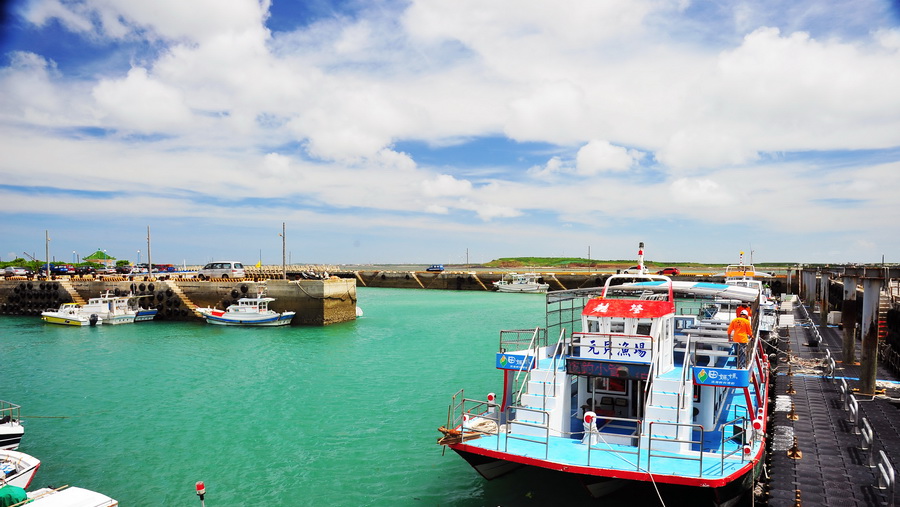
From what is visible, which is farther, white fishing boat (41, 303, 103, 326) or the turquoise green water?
white fishing boat (41, 303, 103, 326)

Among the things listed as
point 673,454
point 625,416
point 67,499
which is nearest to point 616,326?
point 625,416

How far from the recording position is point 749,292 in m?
17.8

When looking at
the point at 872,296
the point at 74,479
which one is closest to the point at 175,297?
the point at 74,479

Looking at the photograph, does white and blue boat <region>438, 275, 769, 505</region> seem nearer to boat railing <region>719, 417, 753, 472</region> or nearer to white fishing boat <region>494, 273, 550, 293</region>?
boat railing <region>719, 417, 753, 472</region>

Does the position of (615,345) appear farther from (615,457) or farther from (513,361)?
(513,361)

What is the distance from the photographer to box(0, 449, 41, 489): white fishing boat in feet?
46.6

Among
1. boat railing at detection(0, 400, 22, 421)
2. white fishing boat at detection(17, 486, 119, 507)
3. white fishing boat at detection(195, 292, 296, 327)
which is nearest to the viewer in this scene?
white fishing boat at detection(17, 486, 119, 507)

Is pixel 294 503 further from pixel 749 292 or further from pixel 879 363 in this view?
pixel 879 363

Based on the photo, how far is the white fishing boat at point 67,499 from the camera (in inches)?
477

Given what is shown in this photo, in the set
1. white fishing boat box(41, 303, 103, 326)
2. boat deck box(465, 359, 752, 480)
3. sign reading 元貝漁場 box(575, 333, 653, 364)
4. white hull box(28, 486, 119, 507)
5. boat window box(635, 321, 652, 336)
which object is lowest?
white fishing boat box(41, 303, 103, 326)

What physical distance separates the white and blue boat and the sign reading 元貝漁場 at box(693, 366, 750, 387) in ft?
0.07

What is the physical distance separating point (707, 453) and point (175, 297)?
191ft

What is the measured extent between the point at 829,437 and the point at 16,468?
22.4 meters

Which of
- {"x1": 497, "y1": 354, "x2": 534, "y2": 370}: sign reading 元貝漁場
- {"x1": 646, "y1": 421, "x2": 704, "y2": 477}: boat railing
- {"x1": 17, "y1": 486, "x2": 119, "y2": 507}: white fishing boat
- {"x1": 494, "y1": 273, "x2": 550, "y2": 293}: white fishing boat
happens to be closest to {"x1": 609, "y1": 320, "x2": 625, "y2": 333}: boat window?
{"x1": 497, "y1": 354, "x2": 534, "y2": 370}: sign reading 元貝漁場
